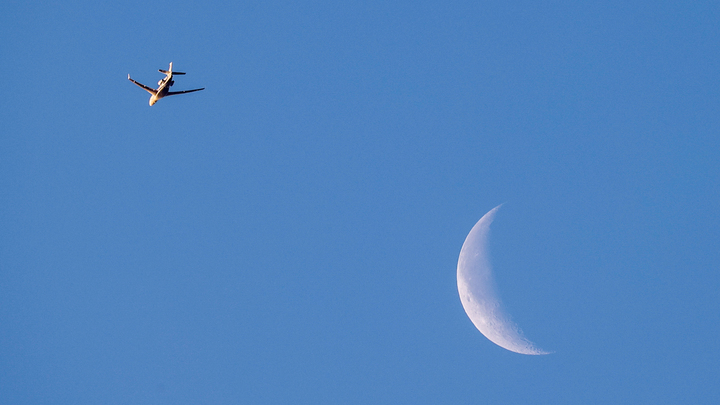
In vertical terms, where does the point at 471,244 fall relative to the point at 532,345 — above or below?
above

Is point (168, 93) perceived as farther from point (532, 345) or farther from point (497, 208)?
point (532, 345)

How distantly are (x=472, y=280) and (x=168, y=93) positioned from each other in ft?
101

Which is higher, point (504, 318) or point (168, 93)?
point (168, 93)

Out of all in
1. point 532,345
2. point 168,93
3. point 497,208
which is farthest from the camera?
point 497,208

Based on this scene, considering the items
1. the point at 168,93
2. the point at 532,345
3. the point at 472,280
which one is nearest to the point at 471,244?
the point at 472,280

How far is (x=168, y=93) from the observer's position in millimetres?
58844

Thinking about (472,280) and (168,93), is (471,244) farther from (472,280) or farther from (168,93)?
(168,93)

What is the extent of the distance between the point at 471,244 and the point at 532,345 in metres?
10.5

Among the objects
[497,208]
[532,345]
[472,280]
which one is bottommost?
[532,345]

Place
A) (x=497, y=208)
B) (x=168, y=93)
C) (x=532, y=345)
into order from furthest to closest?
(x=497, y=208), (x=532, y=345), (x=168, y=93)

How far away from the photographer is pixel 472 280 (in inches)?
2645

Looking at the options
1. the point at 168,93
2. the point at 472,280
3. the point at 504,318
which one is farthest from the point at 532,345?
the point at 168,93

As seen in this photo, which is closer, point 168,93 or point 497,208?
point 168,93

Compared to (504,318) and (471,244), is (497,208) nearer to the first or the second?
(471,244)
